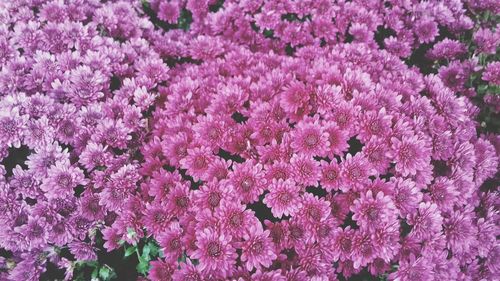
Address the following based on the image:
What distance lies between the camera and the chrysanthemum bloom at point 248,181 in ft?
7.50

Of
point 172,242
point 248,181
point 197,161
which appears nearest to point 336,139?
point 248,181

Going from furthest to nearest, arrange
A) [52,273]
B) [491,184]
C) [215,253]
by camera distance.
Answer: [491,184] → [52,273] → [215,253]

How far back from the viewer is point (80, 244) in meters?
2.47

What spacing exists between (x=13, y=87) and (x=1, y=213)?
765 millimetres

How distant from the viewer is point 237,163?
238 centimetres

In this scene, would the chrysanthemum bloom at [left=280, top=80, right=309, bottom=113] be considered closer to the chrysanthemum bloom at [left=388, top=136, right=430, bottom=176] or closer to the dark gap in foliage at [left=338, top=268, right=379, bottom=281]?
the chrysanthemum bloom at [left=388, top=136, right=430, bottom=176]

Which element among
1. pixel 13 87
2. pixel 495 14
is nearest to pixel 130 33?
pixel 13 87

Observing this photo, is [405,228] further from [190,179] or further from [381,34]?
[381,34]

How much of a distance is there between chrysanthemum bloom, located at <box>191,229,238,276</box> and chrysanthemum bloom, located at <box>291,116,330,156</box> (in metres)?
0.56

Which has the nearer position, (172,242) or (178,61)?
(172,242)

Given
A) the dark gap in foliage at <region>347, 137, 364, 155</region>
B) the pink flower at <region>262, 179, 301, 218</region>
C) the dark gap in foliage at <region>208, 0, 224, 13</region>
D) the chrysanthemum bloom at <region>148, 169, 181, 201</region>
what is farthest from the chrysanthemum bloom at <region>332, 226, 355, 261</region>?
the dark gap in foliage at <region>208, 0, 224, 13</region>

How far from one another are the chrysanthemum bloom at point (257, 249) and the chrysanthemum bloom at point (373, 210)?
0.42m

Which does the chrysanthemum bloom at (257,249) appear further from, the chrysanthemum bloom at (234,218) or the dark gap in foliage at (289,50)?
the dark gap in foliage at (289,50)

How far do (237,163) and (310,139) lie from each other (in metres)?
0.38
